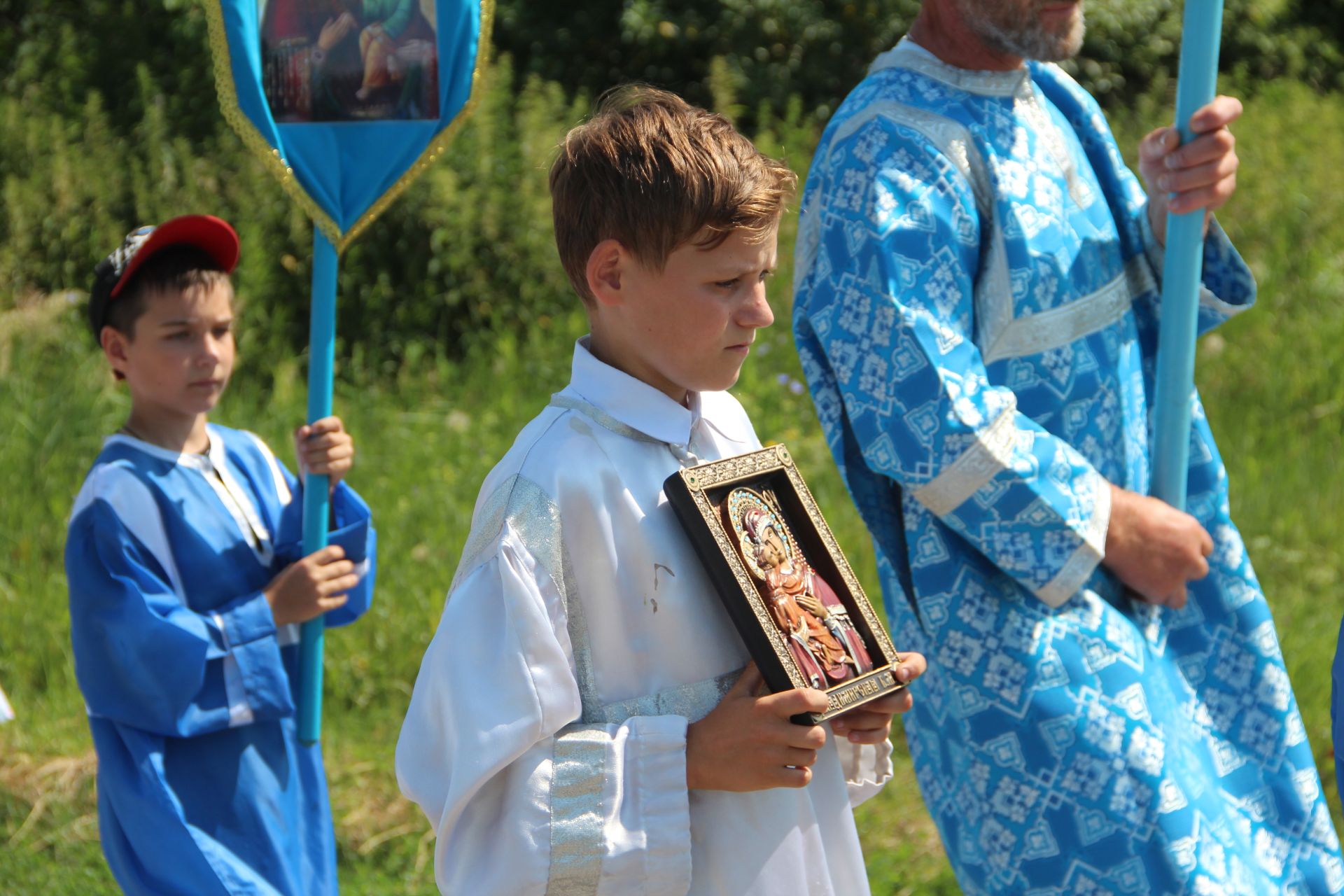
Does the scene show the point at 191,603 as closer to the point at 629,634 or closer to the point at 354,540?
the point at 354,540

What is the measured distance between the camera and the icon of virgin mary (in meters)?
1.97

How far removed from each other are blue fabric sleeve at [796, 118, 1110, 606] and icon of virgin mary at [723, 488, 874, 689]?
58cm

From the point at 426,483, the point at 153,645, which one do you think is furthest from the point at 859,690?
the point at 426,483


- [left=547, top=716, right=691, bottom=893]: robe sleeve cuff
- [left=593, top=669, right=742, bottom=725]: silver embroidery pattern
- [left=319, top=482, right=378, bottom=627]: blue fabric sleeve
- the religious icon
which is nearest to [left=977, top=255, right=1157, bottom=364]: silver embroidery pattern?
the religious icon

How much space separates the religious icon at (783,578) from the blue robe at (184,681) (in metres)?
1.43

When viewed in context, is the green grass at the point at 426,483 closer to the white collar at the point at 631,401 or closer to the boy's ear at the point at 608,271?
the white collar at the point at 631,401

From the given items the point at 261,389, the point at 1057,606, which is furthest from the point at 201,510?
the point at 261,389

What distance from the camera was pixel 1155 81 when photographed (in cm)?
940

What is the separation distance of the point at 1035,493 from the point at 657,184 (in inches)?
37.3

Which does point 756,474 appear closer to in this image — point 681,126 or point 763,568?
point 763,568

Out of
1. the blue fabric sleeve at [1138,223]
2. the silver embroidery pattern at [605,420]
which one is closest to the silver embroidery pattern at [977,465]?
the blue fabric sleeve at [1138,223]

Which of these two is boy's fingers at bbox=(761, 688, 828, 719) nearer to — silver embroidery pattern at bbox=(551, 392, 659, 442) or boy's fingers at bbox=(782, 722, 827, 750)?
boy's fingers at bbox=(782, 722, 827, 750)

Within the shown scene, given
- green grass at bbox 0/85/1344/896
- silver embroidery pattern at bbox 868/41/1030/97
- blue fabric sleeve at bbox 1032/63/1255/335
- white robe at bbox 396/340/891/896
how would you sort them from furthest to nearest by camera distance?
green grass at bbox 0/85/1344/896, blue fabric sleeve at bbox 1032/63/1255/335, silver embroidery pattern at bbox 868/41/1030/97, white robe at bbox 396/340/891/896

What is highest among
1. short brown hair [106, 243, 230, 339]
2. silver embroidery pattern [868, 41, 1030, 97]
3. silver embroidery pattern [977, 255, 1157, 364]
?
silver embroidery pattern [868, 41, 1030, 97]
